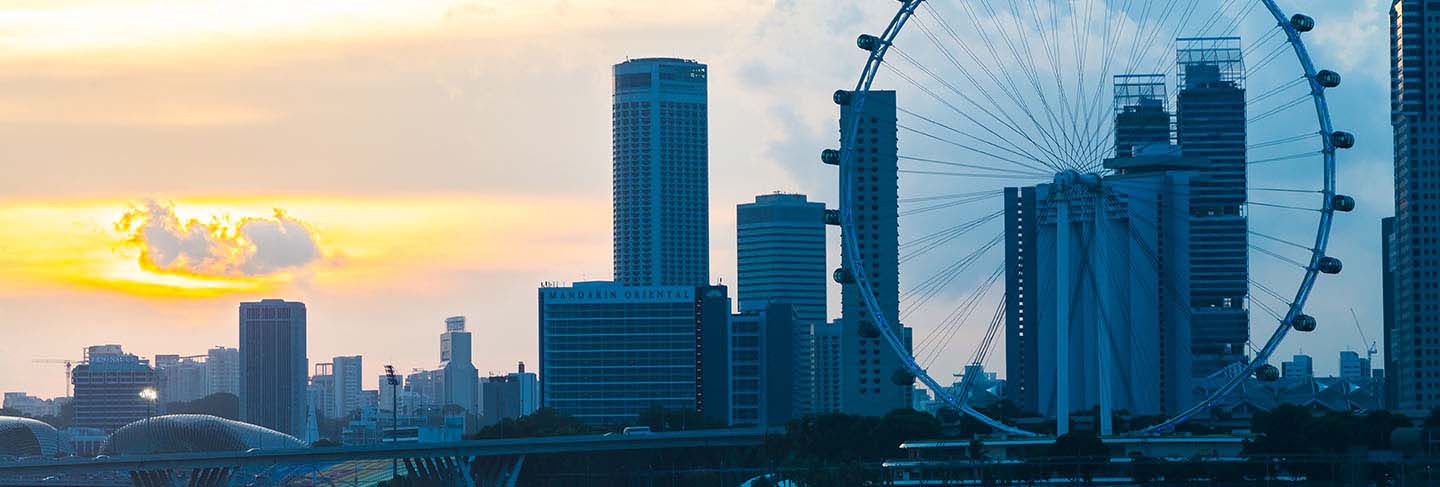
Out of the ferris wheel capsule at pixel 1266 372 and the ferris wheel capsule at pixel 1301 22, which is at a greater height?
the ferris wheel capsule at pixel 1301 22

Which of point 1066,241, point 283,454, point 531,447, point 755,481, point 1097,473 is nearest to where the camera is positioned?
point 1066,241

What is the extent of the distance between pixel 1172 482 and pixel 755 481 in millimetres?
35471

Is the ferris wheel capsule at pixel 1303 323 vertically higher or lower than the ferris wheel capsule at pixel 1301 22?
lower

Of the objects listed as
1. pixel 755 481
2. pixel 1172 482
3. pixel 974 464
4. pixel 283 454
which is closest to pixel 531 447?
pixel 283 454

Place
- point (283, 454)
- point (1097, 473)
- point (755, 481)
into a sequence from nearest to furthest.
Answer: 1. point (1097, 473)
2. point (755, 481)
3. point (283, 454)

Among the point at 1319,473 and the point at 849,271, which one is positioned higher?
the point at 849,271

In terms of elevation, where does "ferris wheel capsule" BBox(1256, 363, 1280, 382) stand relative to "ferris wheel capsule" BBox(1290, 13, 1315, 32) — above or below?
below

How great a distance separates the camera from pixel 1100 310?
14150cm

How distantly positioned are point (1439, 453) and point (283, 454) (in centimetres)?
8108

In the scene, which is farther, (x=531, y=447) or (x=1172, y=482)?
(x=531, y=447)

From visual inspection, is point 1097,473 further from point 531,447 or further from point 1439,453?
point 531,447

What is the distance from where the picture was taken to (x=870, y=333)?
434ft

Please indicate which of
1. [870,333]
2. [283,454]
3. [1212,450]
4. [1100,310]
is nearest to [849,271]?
[870,333]

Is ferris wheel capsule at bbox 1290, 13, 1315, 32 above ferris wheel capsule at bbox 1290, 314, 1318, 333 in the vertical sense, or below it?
above
